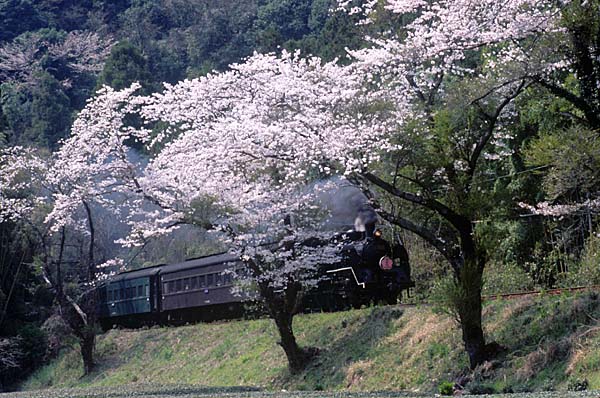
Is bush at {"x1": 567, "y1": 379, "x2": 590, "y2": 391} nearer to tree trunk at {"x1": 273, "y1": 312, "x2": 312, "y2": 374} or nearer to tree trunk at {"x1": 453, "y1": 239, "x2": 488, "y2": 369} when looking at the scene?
tree trunk at {"x1": 453, "y1": 239, "x2": 488, "y2": 369}

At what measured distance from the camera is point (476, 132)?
612 inches

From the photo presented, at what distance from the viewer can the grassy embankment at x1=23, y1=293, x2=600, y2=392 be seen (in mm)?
13625

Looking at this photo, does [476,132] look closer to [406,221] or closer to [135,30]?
[406,221]

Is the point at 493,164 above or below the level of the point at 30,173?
below

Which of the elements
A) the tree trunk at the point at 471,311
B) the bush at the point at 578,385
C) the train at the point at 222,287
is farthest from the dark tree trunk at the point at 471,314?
the train at the point at 222,287

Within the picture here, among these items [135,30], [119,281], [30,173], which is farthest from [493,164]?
[135,30]

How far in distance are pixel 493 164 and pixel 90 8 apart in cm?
4704

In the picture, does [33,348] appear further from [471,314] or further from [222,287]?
[471,314]

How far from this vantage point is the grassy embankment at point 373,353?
1362 centimetres

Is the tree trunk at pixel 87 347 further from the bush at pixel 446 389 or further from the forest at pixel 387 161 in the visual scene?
the bush at pixel 446 389

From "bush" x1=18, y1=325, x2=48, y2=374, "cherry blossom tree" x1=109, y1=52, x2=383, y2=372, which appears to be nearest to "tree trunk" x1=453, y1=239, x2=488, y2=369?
"cherry blossom tree" x1=109, y1=52, x2=383, y2=372

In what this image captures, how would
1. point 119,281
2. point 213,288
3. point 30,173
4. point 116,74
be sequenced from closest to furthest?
1. point 213,288
2. point 30,173
3. point 119,281
4. point 116,74

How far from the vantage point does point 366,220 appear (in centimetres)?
2217

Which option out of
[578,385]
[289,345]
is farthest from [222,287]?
[578,385]
